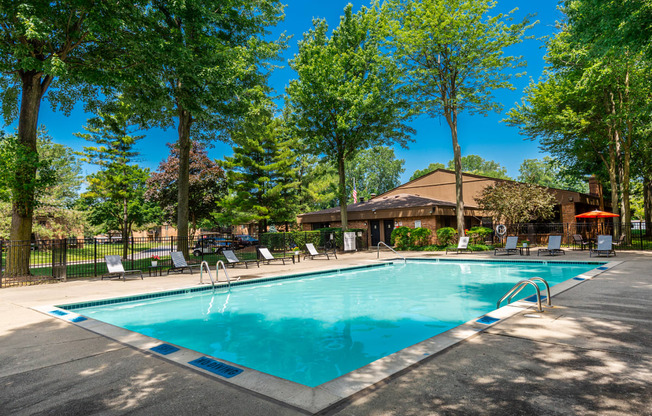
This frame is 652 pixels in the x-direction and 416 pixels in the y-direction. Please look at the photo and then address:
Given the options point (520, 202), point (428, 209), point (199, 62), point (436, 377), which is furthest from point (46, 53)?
point (520, 202)

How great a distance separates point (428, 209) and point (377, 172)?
159ft

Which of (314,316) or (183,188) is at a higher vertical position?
(183,188)

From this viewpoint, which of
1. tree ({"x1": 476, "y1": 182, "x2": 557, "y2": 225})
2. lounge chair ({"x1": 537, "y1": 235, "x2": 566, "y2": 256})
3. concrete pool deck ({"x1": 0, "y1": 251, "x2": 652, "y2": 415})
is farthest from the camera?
tree ({"x1": 476, "y1": 182, "x2": 557, "y2": 225})

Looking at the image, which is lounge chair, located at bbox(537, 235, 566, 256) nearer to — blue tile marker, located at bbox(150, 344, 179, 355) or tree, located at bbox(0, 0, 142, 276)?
blue tile marker, located at bbox(150, 344, 179, 355)

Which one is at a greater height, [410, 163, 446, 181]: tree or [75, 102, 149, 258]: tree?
[410, 163, 446, 181]: tree

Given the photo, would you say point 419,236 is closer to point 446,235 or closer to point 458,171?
point 446,235

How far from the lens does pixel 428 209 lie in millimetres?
25438

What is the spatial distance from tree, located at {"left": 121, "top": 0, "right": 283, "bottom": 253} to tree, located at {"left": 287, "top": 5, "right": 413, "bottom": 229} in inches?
212

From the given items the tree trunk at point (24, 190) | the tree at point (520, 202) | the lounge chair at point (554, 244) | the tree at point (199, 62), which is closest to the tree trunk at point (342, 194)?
the tree at point (199, 62)

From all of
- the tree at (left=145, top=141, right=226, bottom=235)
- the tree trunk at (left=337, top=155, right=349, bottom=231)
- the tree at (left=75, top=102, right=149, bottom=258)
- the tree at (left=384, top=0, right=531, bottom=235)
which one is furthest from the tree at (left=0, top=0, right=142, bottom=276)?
the tree at (left=145, top=141, right=226, bottom=235)

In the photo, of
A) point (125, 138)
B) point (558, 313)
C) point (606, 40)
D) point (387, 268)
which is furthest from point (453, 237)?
point (125, 138)

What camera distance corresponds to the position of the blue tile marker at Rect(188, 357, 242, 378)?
143 inches

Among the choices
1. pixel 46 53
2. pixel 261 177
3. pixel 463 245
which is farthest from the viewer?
pixel 261 177

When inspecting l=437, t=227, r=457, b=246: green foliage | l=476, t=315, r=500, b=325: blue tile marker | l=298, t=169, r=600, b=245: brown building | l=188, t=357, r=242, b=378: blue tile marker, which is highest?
l=298, t=169, r=600, b=245: brown building
